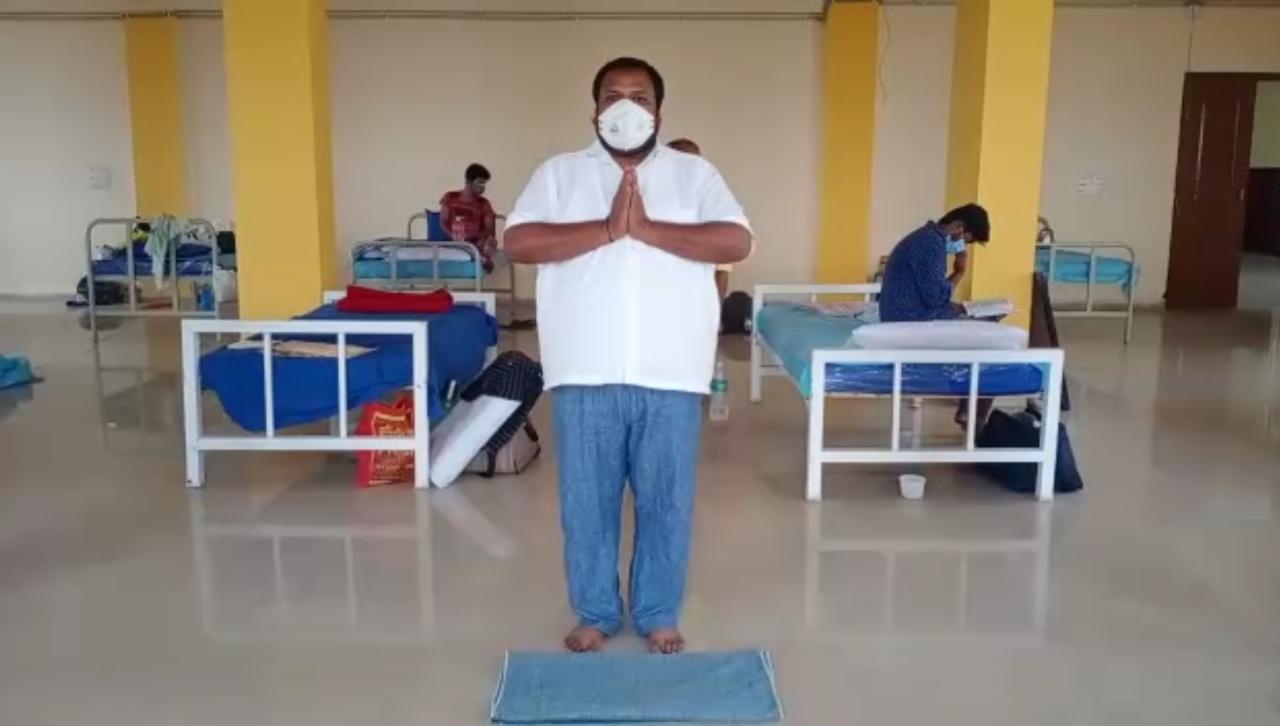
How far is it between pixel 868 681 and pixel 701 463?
229cm

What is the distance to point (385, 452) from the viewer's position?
15.6 feet

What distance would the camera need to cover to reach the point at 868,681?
2.92 m

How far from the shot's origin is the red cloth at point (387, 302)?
5434 mm

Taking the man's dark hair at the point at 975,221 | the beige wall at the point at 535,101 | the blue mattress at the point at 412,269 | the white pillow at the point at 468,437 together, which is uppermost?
the beige wall at the point at 535,101

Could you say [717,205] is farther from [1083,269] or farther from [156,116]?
[156,116]

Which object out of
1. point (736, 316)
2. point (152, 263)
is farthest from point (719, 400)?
point (152, 263)

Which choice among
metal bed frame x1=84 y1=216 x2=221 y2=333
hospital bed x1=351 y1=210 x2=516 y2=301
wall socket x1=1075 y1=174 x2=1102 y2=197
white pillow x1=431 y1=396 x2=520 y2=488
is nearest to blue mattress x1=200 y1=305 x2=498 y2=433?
white pillow x1=431 y1=396 x2=520 y2=488

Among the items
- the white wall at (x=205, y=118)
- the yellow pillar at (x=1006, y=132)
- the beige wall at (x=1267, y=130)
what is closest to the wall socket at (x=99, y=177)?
the white wall at (x=205, y=118)

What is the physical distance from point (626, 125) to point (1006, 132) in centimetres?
383

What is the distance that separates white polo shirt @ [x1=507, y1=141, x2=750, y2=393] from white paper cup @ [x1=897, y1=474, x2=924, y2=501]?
77.1 inches

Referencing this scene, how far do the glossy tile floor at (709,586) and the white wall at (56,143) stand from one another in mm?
6179

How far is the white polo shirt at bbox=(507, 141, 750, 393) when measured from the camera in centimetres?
279

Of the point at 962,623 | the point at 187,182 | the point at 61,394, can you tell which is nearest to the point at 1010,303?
the point at 962,623

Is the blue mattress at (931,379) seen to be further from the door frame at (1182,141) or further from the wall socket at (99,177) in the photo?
the wall socket at (99,177)
